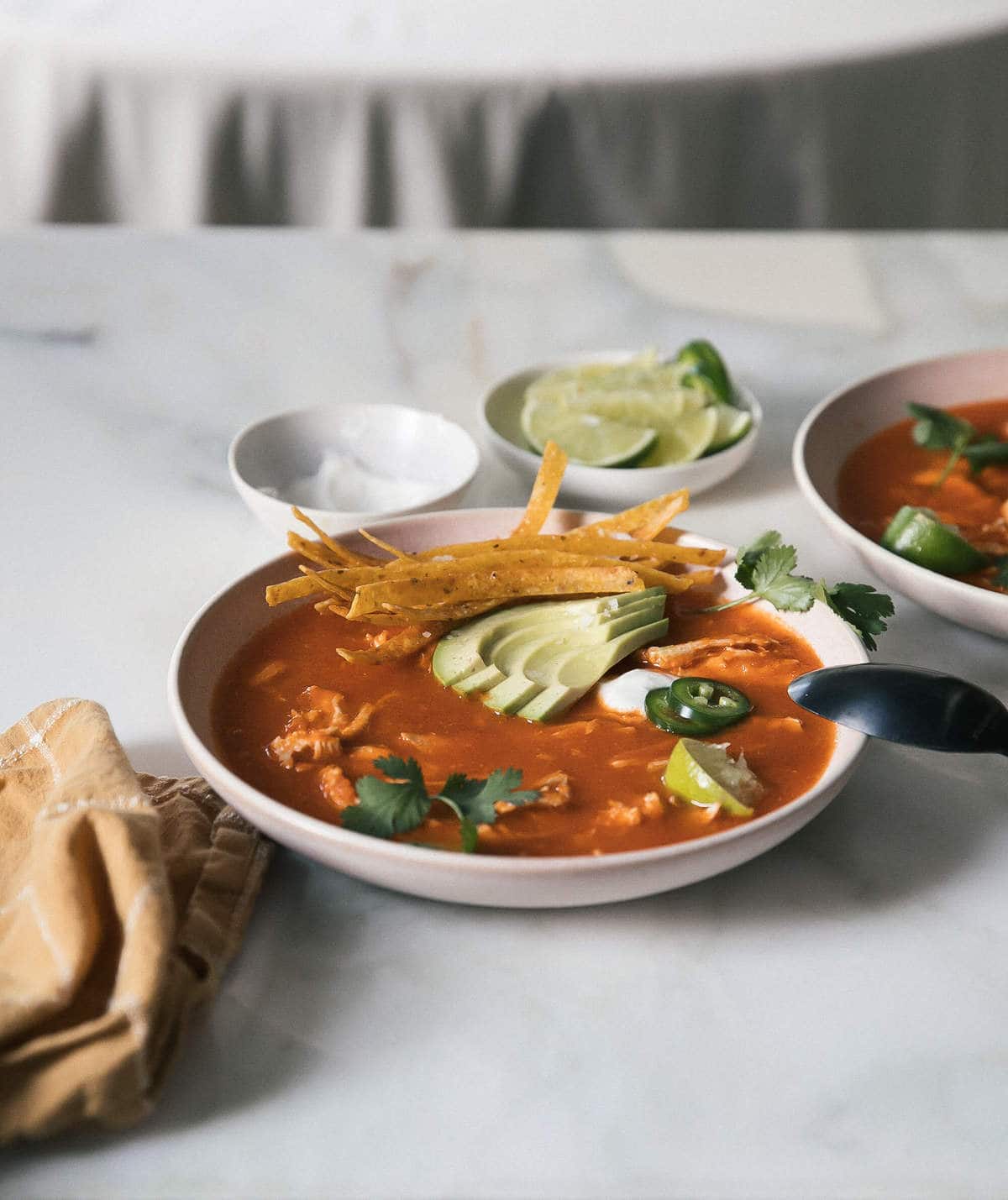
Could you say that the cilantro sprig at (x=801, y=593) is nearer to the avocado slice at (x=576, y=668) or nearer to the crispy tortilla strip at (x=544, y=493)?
the avocado slice at (x=576, y=668)

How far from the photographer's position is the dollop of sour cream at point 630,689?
1536mm

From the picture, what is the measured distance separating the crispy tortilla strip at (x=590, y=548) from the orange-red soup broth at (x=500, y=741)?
0.09 metres

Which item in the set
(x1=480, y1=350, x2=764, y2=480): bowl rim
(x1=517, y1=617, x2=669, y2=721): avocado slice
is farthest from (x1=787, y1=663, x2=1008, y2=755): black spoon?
(x1=480, y1=350, x2=764, y2=480): bowl rim

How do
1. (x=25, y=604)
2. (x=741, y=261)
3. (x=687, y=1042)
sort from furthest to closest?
1. (x=741, y=261)
2. (x=25, y=604)
3. (x=687, y=1042)

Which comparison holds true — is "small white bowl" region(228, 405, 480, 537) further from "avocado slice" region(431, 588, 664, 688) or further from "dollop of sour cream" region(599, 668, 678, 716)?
"dollop of sour cream" region(599, 668, 678, 716)

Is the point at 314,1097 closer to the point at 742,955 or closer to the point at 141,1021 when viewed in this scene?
the point at 141,1021

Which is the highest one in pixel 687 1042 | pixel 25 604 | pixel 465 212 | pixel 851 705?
pixel 851 705

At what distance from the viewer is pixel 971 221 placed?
4914mm

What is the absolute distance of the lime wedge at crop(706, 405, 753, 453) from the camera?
7.30 ft

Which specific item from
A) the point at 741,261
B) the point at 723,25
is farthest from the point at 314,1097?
the point at 723,25

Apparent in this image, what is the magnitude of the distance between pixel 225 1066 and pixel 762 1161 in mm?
464

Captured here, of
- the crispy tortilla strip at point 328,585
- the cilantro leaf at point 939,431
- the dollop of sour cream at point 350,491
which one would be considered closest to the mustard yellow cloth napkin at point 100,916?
the crispy tortilla strip at point 328,585

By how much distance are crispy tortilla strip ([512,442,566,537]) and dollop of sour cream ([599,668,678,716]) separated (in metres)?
0.27

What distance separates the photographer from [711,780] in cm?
133
